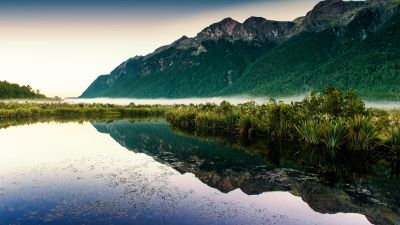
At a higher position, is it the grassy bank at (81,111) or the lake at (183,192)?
the lake at (183,192)

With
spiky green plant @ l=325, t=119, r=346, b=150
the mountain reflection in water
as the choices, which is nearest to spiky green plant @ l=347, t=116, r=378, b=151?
spiky green plant @ l=325, t=119, r=346, b=150

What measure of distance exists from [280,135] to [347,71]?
5400 inches

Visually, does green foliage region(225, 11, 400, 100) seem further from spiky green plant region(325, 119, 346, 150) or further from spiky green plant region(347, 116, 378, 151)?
spiky green plant region(347, 116, 378, 151)

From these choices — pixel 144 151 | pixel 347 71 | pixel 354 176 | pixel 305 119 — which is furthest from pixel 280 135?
pixel 347 71

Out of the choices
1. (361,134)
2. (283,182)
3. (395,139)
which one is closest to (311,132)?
(361,134)

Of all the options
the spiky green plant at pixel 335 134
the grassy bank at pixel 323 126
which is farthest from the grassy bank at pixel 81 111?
the spiky green plant at pixel 335 134

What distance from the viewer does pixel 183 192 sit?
2058 centimetres

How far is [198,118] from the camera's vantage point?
61.4 meters

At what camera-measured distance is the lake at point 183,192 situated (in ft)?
53.6

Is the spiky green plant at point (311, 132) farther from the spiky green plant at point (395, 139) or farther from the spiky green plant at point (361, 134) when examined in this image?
the spiky green plant at point (395, 139)

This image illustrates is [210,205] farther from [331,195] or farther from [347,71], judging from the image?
[347,71]

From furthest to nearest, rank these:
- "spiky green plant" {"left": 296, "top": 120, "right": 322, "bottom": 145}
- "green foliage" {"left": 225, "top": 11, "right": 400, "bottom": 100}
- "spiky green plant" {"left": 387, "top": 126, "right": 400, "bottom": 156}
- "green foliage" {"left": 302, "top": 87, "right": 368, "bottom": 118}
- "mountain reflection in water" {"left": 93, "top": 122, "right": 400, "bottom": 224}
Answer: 1. "green foliage" {"left": 225, "top": 11, "right": 400, "bottom": 100}
2. "green foliage" {"left": 302, "top": 87, "right": 368, "bottom": 118}
3. "spiky green plant" {"left": 296, "top": 120, "right": 322, "bottom": 145}
4. "spiky green plant" {"left": 387, "top": 126, "right": 400, "bottom": 156}
5. "mountain reflection in water" {"left": 93, "top": 122, "right": 400, "bottom": 224}

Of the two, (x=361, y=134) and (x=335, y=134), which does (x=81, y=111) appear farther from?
(x=361, y=134)

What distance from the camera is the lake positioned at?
643 inches
